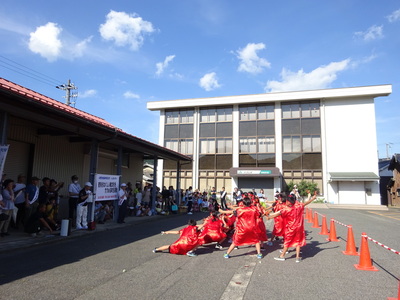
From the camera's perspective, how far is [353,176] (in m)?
29.7

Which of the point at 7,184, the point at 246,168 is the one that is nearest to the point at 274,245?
the point at 7,184

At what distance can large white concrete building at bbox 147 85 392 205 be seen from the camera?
30969 millimetres

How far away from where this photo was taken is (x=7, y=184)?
8289 millimetres

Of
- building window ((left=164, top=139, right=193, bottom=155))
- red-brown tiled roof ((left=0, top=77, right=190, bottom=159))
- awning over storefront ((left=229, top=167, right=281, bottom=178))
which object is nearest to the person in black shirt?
red-brown tiled roof ((left=0, top=77, right=190, bottom=159))

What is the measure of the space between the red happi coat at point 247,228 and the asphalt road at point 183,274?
1.40 feet

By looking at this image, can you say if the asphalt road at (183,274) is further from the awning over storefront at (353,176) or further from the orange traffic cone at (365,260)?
the awning over storefront at (353,176)

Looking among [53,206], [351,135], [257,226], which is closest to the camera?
[257,226]

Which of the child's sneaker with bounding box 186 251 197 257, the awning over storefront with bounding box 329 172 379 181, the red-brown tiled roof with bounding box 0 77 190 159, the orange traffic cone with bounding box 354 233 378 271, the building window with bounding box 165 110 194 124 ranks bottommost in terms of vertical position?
the child's sneaker with bounding box 186 251 197 257

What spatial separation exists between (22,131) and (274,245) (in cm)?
993

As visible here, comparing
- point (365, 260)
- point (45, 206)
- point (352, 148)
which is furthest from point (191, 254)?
point (352, 148)

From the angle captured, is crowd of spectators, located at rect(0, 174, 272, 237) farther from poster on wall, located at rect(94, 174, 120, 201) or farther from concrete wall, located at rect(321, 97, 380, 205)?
concrete wall, located at rect(321, 97, 380, 205)

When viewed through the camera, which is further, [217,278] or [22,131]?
[22,131]

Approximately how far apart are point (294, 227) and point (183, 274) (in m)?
2.88

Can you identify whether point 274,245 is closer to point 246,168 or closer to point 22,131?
point 22,131
